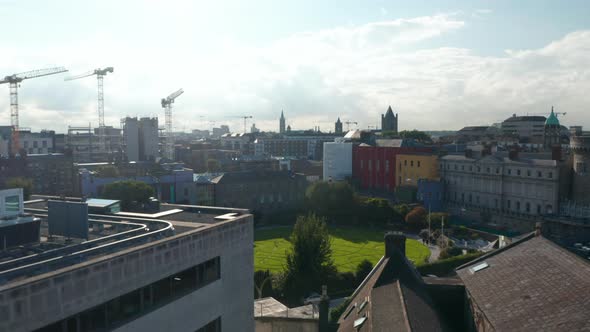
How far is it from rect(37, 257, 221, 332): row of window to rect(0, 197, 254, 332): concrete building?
3 cm

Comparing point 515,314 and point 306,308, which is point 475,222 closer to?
point 306,308

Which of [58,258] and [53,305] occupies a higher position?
[58,258]

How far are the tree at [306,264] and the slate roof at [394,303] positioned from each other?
516 inches

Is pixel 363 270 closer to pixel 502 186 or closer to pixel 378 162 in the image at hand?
pixel 502 186

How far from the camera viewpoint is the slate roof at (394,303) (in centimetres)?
1923

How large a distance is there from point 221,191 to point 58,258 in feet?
208

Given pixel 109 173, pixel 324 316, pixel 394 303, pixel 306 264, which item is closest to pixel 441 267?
pixel 306 264

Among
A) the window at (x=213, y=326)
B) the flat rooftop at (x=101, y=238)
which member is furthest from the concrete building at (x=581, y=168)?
the window at (x=213, y=326)

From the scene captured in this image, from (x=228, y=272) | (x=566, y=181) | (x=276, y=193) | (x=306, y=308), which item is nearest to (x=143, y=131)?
(x=276, y=193)

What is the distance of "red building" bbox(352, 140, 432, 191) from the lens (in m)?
90.7

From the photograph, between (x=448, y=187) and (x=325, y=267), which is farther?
(x=448, y=187)

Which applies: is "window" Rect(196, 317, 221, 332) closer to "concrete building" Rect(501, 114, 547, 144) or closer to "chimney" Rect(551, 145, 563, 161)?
Answer: "chimney" Rect(551, 145, 563, 161)

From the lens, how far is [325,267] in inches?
1670

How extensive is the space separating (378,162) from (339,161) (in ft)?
35.6
